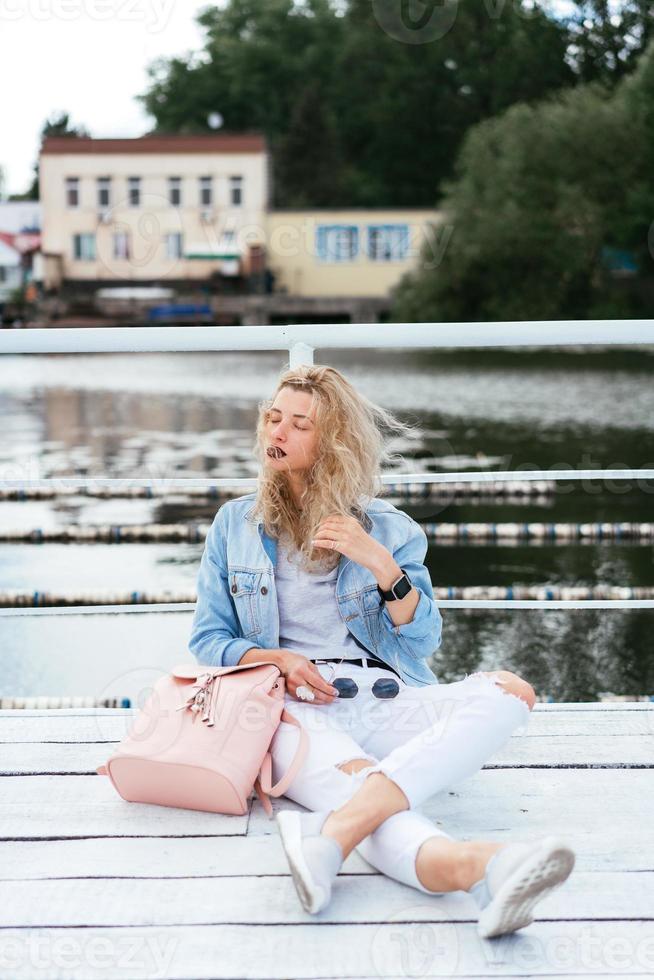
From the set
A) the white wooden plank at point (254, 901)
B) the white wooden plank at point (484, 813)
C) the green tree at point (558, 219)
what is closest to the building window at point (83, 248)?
the green tree at point (558, 219)

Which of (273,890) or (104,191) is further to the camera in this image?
(104,191)

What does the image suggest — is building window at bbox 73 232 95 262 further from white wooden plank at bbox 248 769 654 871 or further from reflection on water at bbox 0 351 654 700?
white wooden plank at bbox 248 769 654 871

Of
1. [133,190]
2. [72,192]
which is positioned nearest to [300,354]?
[133,190]

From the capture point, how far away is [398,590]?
2.35 meters

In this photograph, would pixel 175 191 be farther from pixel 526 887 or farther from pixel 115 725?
pixel 526 887

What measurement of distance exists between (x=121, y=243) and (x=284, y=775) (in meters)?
57.2

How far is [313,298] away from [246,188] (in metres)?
6.94

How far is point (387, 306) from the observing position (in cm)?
4650

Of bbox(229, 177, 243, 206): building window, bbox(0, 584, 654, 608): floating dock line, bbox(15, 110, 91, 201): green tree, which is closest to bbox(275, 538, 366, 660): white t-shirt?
bbox(0, 584, 654, 608): floating dock line

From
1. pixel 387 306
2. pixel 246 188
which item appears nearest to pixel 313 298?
pixel 387 306

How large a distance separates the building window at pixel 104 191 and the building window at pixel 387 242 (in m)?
12.1

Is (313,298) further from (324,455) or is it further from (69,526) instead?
(324,455)

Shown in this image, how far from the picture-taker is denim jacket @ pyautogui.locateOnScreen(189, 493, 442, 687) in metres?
2.45

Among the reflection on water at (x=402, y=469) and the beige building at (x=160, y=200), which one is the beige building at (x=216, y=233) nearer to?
the beige building at (x=160, y=200)
